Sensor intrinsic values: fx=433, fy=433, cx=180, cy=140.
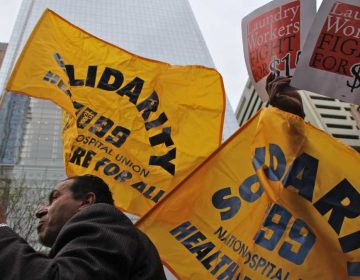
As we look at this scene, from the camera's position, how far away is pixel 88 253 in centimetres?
149

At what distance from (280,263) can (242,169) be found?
728 mm

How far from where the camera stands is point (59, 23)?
16.2 feet

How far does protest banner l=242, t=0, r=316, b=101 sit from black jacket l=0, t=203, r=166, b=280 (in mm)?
2125

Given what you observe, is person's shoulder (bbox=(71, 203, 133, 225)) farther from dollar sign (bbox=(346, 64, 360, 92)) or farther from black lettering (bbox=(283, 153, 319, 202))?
dollar sign (bbox=(346, 64, 360, 92))

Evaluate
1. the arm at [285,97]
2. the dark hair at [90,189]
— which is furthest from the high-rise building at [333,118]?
the dark hair at [90,189]

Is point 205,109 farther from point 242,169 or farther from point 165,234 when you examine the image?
point 165,234

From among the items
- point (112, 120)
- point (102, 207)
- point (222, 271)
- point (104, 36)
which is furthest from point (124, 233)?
point (104, 36)

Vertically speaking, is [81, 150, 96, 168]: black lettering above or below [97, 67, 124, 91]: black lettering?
below

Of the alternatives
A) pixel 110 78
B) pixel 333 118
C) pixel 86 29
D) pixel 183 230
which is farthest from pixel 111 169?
pixel 86 29

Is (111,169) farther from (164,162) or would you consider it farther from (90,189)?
(90,189)

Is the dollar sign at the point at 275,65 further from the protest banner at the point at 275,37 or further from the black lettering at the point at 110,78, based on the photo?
the black lettering at the point at 110,78

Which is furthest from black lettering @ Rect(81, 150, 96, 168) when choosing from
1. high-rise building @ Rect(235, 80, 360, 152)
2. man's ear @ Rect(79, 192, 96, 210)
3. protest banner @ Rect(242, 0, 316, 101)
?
high-rise building @ Rect(235, 80, 360, 152)

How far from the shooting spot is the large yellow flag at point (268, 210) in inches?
111

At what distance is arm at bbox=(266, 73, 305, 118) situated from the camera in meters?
3.21
